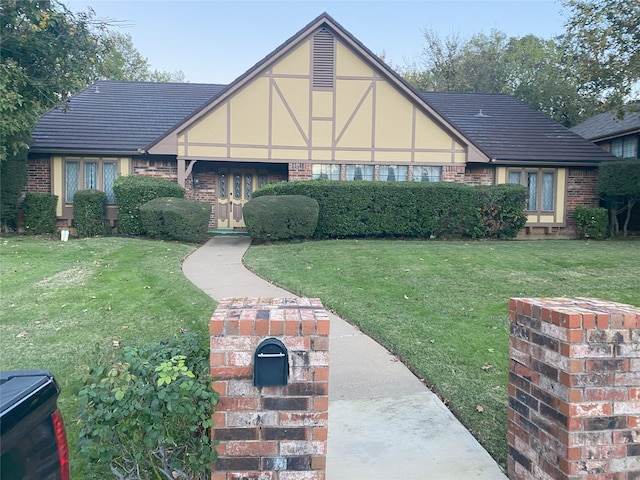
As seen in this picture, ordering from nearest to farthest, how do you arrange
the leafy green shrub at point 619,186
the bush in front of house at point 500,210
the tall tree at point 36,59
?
the tall tree at point 36,59, the bush in front of house at point 500,210, the leafy green shrub at point 619,186

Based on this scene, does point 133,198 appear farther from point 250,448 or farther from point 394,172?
point 250,448

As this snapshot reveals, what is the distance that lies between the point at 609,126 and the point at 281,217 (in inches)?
630

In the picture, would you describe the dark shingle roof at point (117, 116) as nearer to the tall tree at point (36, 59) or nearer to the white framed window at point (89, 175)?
the white framed window at point (89, 175)

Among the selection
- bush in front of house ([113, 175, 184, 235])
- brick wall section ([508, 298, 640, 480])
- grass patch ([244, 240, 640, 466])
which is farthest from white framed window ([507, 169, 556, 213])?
brick wall section ([508, 298, 640, 480])

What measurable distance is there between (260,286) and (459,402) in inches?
182

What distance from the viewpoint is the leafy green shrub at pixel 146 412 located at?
7.82 ft

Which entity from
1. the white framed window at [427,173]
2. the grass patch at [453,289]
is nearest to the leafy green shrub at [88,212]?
the grass patch at [453,289]

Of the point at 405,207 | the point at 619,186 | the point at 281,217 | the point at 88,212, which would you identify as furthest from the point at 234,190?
the point at 619,186

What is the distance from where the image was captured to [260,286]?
8.15 metres

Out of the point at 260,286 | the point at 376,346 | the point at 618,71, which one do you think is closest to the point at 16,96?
the point at 260,286

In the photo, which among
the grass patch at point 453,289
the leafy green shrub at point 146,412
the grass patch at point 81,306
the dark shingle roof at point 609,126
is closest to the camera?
the leafy green shrub at point 146,412

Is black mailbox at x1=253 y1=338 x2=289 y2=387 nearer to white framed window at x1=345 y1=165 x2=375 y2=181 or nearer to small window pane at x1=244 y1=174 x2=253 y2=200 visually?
white framed window at x1=345 y1=165 x2=375 y2=181

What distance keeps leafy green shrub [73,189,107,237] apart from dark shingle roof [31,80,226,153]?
1.77 m

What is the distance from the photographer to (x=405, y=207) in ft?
45.4
